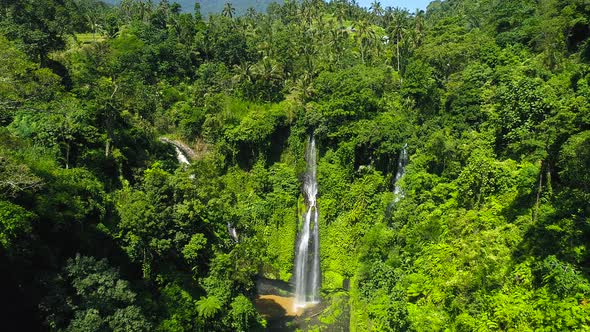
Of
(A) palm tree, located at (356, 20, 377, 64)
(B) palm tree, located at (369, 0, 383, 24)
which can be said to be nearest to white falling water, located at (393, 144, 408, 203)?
(A) palm tree, located at (356, 20, 377, 64)

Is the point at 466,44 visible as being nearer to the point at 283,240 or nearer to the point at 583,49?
the point at 583,49

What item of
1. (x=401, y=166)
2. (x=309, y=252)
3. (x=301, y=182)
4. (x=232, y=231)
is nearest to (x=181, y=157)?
(x=232, y=231)

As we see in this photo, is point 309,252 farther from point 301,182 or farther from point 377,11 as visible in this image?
point 377,11

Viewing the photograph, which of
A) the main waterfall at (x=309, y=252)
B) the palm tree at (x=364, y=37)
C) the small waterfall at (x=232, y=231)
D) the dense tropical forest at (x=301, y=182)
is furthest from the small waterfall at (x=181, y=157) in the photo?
the palm tree at (x=364, y=37)

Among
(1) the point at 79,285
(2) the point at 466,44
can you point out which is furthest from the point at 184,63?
(1) the point at 79,285

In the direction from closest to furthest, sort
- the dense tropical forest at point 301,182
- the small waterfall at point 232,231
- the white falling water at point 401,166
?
the dense tropical forest at point 301,182, the small waterfall at point 232,231, the white falling water at point 401,166

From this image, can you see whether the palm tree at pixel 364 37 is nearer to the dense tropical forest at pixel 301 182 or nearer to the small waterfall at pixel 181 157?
the dense tropical forest at pixel 301 182

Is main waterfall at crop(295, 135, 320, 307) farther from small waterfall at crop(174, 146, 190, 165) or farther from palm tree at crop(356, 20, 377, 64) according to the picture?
palm tree at crop(356, 20, 377, 64)
